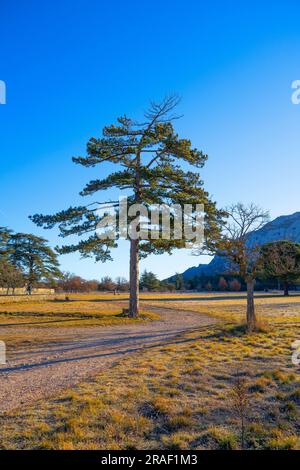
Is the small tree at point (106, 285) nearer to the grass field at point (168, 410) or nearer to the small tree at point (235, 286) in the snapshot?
the small tree at point (235, 286)

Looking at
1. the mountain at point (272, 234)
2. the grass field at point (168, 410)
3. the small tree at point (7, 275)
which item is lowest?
the grass field at point (168, 410)

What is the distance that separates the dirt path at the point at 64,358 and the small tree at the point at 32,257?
125 feet

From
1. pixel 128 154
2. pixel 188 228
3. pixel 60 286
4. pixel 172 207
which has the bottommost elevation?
pixel 60 286

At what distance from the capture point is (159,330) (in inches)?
611

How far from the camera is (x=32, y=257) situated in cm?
5175

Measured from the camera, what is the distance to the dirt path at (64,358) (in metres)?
6.60

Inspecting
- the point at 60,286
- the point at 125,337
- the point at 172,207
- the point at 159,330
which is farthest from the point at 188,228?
the point at 60,286

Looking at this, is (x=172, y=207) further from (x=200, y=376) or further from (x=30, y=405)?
(x=30, y=405)

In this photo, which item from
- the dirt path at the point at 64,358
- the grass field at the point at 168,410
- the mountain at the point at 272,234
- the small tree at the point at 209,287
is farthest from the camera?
the small tree at the point at 209,287

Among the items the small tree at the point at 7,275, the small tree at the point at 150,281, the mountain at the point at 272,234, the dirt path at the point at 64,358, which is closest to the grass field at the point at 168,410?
the dirt path at the point at 64,358

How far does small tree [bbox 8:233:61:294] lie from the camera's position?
50938mm

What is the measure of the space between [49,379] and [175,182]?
15.3m

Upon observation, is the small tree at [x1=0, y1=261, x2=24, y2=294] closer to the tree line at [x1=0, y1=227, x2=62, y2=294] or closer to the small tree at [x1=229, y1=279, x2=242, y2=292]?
the tree line at [x1=0, y1=227, x2=62, y2=294]

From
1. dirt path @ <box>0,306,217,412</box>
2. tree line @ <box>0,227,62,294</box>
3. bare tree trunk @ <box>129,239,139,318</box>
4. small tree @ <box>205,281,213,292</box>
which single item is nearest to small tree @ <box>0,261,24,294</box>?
tree line @ <box>0,227,62,294</box>
